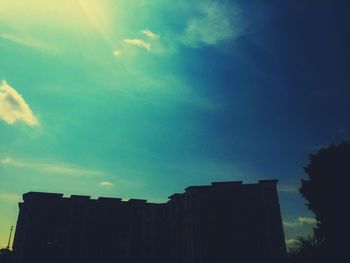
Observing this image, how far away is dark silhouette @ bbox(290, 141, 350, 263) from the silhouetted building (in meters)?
4.11

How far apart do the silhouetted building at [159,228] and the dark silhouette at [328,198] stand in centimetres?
411

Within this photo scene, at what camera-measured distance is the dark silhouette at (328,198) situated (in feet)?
87.0

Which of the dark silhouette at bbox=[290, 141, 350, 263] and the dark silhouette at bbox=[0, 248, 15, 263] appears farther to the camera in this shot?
the dark silhouette at bbox=[0, 248, 15, 263]

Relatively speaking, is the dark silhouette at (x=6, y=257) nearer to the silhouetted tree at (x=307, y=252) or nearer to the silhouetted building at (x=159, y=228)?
the silhouetted building at (x=159, y=228)

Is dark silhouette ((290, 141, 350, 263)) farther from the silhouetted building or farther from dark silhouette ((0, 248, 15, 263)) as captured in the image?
dark silhouette ((0, 248, 15, 263))

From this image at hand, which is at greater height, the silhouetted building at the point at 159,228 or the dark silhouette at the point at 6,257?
the silhouetted building at the point at 159,228

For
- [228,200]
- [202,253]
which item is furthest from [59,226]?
[228,200]

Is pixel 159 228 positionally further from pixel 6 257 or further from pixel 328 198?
pixel 328 198

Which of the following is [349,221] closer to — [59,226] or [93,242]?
[93,242]

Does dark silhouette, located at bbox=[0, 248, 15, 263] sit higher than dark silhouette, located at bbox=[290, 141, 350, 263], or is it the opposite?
dark silhouette, located at bbox=[290, 141, 350, 263]

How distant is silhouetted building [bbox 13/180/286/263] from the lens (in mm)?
32906

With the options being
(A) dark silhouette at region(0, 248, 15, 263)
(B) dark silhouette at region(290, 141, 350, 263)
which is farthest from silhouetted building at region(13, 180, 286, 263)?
(B) dark silhouette at region(290, 141, 350, 263)

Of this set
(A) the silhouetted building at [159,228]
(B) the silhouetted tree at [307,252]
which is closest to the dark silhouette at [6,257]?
(A) the silhouetted building at [159,228]

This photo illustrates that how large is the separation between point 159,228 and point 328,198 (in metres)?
21.7
